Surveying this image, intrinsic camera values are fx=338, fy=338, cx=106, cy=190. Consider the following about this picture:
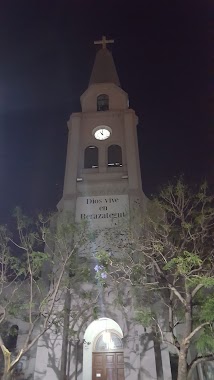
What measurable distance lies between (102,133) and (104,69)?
28.7 feet

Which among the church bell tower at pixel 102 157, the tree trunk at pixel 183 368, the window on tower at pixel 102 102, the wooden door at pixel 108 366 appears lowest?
the tree trunk at pixel 183 368

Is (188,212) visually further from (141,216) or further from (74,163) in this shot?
(74,163)

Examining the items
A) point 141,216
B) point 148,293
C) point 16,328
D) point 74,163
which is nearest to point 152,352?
point 148,293

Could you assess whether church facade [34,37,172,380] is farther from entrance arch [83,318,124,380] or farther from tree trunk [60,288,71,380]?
tree trunk [60,288,71,380]

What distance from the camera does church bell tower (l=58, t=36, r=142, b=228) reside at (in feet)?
69.7

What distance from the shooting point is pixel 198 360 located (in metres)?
12.1

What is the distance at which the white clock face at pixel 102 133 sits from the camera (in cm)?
2586

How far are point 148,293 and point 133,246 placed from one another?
9.06ft

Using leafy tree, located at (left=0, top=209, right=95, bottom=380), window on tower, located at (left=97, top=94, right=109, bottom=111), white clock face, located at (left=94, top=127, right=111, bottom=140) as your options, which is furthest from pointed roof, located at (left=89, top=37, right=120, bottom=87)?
leafy tree, located at (left=0, top=209, right=95, bottom=380)

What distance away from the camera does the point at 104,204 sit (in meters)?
21.2

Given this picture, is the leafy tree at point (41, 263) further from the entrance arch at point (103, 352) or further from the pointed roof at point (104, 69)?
the pointed roof at point (104, 69)

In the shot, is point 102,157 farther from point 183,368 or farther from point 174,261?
point 183,368

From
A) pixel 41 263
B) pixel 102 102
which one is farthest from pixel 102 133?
pixel 41 263

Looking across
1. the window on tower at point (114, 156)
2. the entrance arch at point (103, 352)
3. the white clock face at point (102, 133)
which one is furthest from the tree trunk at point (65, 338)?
the white clock face at point (102, 133)
